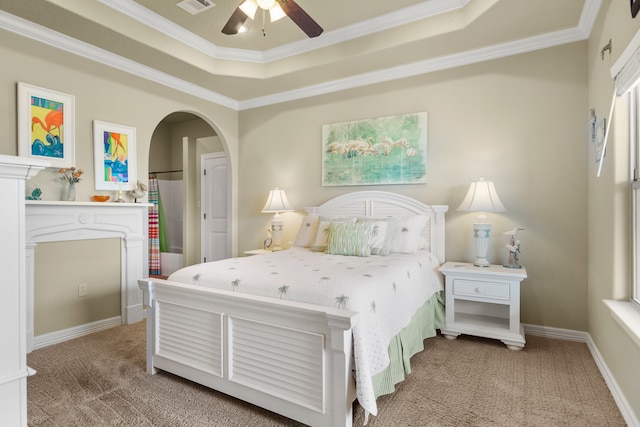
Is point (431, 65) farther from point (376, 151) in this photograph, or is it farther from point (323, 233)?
point (323, 233)

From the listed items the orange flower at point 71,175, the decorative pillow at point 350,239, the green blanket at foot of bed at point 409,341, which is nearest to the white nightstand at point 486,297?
the green blanket at foot of bed at point 409,341

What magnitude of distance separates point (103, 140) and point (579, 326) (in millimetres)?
4579

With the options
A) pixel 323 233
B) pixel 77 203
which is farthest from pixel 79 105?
pixel 323 233

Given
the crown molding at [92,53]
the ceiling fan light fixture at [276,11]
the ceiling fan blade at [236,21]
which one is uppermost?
the crown molding at [92,53]

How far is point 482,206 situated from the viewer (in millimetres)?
2984

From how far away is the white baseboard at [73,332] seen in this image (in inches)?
114

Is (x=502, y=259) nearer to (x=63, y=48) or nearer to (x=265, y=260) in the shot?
(x=265, y=260)

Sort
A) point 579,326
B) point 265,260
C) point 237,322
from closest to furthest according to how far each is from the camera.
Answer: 1. point 237,322
2. point 265,260
3. point 579,326

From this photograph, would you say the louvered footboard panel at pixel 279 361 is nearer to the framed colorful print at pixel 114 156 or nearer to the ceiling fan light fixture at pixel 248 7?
the ceiling fan light fixture at pixel 248 7

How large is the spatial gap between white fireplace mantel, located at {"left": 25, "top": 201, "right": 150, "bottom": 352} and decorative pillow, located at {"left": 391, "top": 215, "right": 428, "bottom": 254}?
257 centimetres

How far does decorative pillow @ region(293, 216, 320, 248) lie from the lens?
3767 mm

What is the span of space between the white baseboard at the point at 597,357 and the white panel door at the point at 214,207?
412 cm

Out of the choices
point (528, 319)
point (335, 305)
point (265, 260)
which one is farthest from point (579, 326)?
point (265, 260)

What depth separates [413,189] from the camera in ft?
12.0
